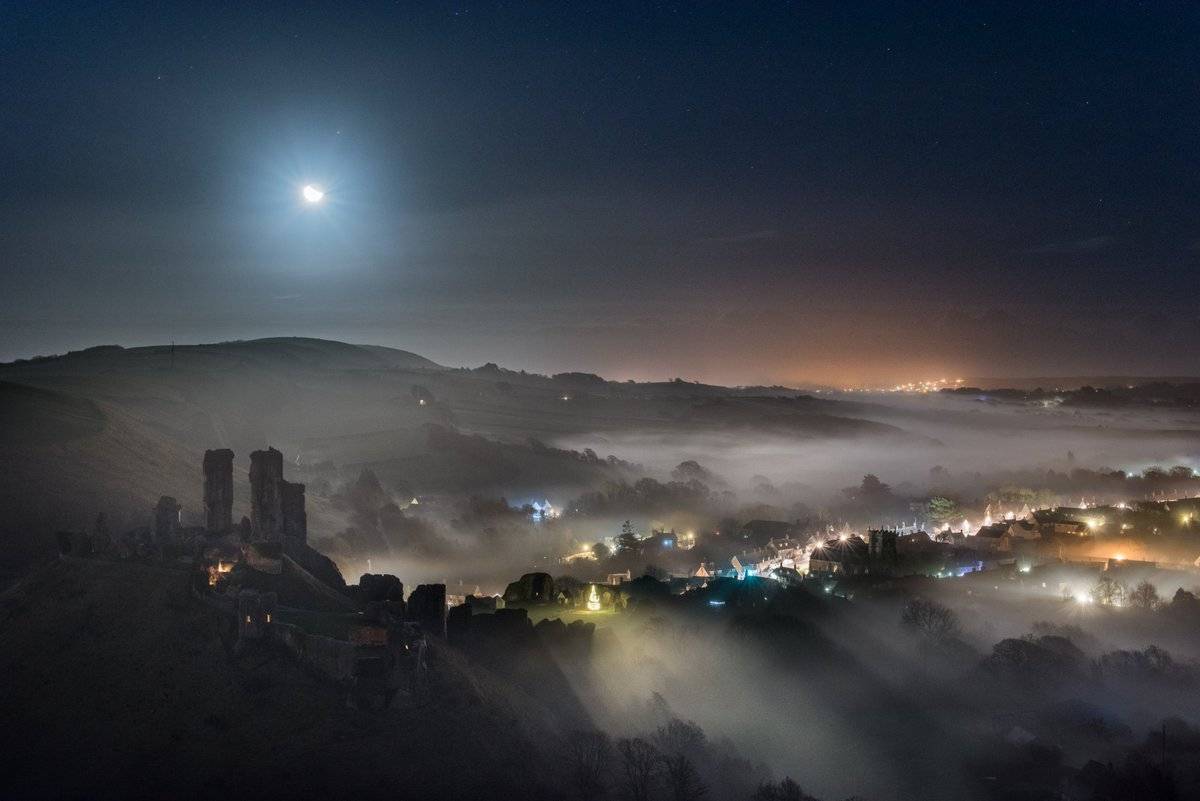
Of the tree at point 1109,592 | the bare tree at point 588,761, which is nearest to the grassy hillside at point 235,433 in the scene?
the bare tree at point 588,761

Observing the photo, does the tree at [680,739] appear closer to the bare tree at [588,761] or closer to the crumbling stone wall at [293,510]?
the bare tree at [588,761]

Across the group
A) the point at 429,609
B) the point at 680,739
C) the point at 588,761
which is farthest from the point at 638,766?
the point at 429,609

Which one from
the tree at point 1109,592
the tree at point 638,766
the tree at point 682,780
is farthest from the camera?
the tree at point 1109,592

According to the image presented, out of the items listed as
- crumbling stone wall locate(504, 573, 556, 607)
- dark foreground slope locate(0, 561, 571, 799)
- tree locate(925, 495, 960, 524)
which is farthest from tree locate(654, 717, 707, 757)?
tree locate(925, 495, 960, 524)

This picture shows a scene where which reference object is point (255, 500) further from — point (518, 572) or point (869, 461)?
point (869, 461)

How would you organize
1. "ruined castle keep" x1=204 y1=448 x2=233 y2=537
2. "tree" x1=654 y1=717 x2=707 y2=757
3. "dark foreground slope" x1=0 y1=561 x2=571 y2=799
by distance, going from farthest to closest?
"ruined castle keep" x1=204 y1=448 x2=233 y2=537
"tree" x1=654 y1=717 x2=707 y2=757
"dark foreground slope" x1=0 y1=561 x2=571 y2=799

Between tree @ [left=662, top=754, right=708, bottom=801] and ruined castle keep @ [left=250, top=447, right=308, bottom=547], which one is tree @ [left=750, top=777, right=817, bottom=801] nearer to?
tree @ [left=662, top=754, right=708, bottom=801]
